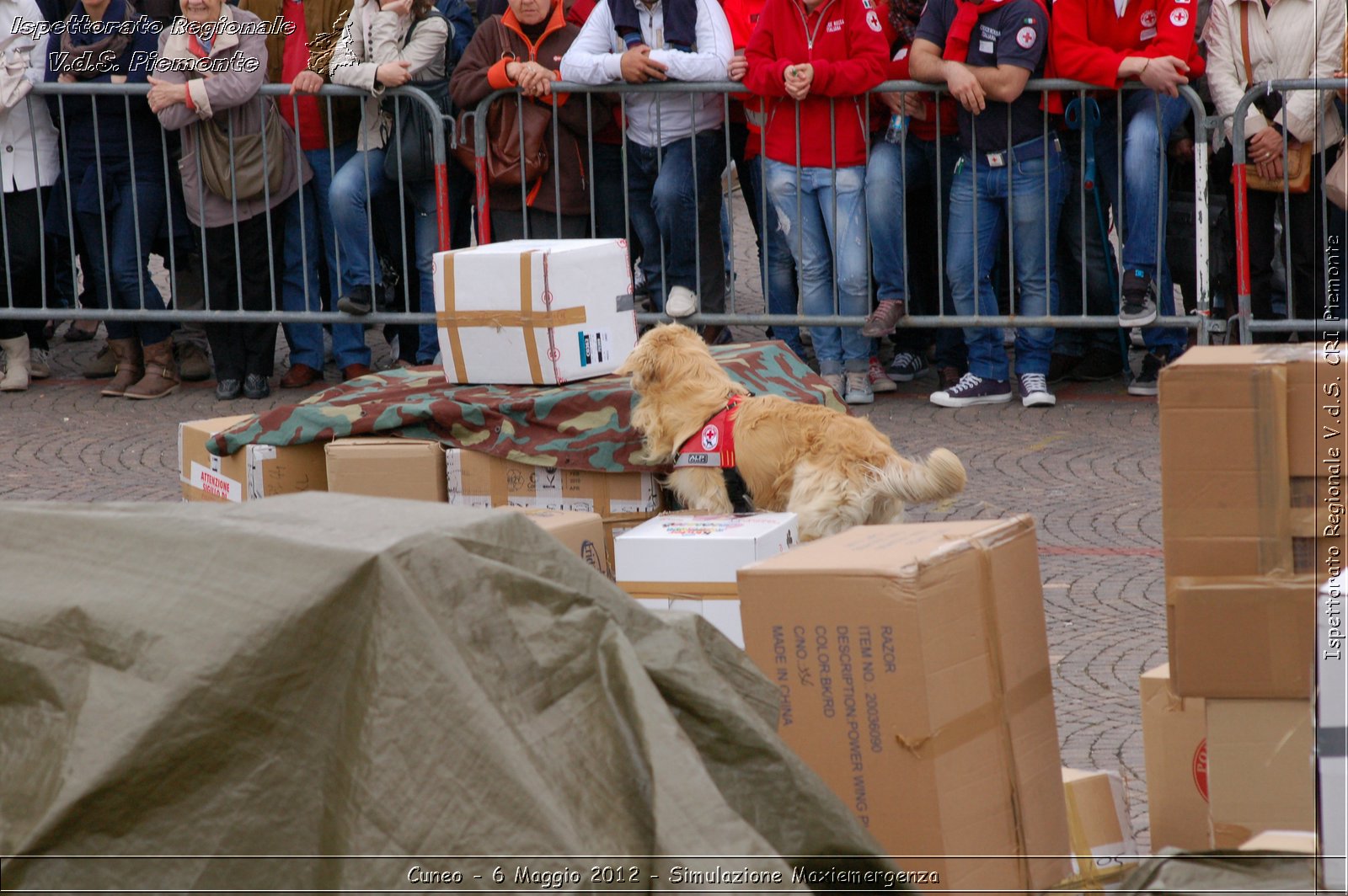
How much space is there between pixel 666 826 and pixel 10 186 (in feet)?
30.0

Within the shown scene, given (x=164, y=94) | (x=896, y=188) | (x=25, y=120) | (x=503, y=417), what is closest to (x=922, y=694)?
(x=503, y=417)

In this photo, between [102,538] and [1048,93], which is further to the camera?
[1048,93]

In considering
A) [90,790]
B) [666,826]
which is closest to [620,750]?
[666,826]

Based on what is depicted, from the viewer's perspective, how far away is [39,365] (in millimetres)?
10703

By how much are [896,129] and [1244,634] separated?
615 cm

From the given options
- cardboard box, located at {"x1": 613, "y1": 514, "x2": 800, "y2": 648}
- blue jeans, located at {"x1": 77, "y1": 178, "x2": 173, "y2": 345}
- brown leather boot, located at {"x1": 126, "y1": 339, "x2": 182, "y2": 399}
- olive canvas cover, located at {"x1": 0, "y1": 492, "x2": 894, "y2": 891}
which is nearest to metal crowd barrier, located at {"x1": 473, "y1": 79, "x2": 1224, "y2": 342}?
blue jeans, located at {"x1": 77, "y1": 178, "x2": 173, "y2": 345}

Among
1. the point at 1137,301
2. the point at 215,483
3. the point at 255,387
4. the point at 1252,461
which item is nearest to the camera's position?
the point at 1252,461

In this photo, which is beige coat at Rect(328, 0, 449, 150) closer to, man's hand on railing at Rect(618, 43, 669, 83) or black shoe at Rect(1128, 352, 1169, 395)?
man's hand on railing at Rect(618, 43, 669, 83)

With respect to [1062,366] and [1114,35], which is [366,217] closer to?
[1062,366]

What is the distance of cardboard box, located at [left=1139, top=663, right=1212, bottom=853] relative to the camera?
3.73m

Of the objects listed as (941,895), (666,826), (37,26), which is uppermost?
(37,26)

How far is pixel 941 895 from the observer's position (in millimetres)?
3301

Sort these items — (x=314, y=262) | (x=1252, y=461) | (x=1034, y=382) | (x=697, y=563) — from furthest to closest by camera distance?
(x=314, y=262) → (x=1034, y=382) → (x=697, y=563) → (x=1252, y=461)

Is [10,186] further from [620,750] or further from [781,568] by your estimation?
[620,750]
